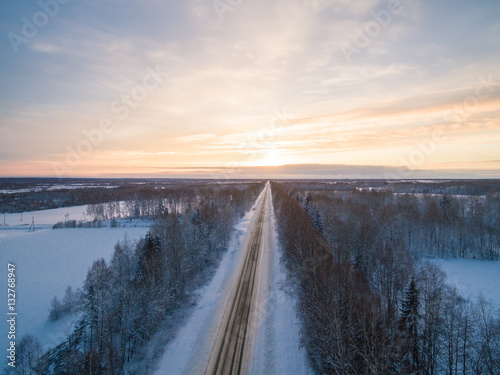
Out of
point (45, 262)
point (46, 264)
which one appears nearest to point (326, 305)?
point (46, 264)

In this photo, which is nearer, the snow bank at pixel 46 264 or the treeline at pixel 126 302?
the treeline at pixel 126 302

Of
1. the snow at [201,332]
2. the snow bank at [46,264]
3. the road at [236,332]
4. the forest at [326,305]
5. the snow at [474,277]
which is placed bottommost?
the snow at [474,277]

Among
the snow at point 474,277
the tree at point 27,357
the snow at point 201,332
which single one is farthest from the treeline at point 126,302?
the snow at point 474,277

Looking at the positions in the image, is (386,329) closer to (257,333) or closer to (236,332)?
(257,333)

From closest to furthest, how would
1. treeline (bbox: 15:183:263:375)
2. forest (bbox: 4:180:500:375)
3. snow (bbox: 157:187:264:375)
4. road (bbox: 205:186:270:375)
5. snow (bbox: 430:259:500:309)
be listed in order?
forest (bbox: 4:180:500:375) < road (bbox: 205:186:270:375) < snow (bbox: 157:187:264:375) < treeline (bbox: 15:183:263:375) < snow (bbox: 430:259:500:309)

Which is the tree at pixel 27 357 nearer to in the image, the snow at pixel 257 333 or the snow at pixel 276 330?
the snow at pixel 257 333

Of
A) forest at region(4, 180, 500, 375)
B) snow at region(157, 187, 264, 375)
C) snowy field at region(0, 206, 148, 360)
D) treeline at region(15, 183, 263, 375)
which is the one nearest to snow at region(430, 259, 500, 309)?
forest at region(4, 180, 500, 375)

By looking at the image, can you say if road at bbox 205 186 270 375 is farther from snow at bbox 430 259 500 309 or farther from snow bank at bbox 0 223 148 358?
snow at bbox 430 259 500 309
